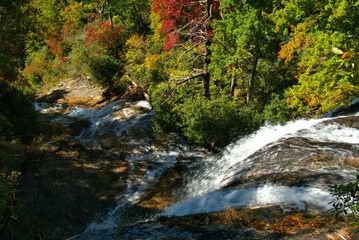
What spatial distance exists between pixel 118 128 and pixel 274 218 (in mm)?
9494

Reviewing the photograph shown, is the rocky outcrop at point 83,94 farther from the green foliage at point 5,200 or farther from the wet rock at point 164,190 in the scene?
the green foliage at point 5,200

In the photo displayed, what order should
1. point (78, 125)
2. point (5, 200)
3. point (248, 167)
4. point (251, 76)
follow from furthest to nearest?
point (78, 125)
point (251, 76)
point (248, 167)
point (5, 200)

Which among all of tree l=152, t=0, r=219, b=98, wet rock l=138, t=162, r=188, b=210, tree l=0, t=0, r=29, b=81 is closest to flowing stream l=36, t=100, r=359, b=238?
wet rock l=138, t=162, r=188, b=210

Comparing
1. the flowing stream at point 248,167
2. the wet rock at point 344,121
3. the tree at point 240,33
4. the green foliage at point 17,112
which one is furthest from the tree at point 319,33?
the green foliage at point 17,112

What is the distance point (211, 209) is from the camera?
5.80 meters

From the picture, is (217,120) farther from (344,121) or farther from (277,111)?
(344,121)

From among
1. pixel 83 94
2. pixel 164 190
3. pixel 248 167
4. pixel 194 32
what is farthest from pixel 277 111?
pixel 83 94

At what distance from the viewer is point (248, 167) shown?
6.76 metres

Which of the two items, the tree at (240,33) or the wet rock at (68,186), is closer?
the wet rock at (68,186)

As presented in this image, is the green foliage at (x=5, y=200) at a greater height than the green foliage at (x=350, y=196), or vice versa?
the green foliage at (x=350, y=196)

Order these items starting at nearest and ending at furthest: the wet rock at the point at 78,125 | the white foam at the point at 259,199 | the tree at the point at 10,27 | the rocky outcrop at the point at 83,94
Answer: the white foam at the point at 259,199 < the tree at the point at 10,27 < the wet rock at the point at 78,125 < the rocky outcrop at the point at 83,94

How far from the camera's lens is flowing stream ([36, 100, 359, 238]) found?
205 inches

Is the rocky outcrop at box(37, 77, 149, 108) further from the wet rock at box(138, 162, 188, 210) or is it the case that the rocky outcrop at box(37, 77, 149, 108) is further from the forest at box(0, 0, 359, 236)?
the wet rock at box(138, 162, 188, 210)

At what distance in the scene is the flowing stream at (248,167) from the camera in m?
5.20
